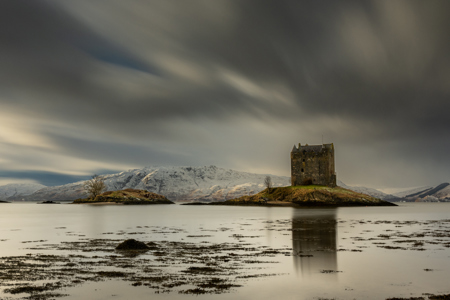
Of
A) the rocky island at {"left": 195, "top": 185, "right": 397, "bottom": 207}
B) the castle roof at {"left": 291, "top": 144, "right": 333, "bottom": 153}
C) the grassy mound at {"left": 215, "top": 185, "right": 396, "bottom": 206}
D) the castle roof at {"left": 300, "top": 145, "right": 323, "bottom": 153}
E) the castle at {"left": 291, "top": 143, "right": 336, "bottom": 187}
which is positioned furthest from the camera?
the castle roof at {"left": 300, "top": 145, "right": 323, "bottom": 153}

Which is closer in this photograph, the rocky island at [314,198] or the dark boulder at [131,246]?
the dark boulder at [131,246]

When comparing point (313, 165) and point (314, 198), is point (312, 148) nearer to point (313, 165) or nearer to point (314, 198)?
point (313, 165)

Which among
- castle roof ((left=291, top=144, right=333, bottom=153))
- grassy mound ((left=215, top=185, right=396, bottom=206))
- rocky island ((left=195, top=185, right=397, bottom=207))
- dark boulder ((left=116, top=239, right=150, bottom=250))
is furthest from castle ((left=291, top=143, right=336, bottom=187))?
dark boulder ((left=116, top=239, right=150, bottom=250))

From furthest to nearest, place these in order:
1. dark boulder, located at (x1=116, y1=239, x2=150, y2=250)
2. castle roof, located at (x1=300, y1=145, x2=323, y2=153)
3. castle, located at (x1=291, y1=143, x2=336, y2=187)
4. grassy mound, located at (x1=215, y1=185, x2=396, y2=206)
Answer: castle roof, located at (x1=300, y1=145, x2=323, y2=153)
castle, located at (x1=291, y1=143, x2=336, y2=187)
grassy mound, located at (x1=215, y1=185, x2=396, y2=206)
dark boulder, located at (x1=116, y1=239, x2=150, y2=250)

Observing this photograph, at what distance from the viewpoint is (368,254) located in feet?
81.1

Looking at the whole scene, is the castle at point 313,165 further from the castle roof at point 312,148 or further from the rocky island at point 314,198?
the rocky island at point 314,198

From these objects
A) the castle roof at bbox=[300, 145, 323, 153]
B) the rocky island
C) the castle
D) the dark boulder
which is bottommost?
the dark boulder

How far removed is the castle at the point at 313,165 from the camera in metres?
159

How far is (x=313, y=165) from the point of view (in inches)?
6334

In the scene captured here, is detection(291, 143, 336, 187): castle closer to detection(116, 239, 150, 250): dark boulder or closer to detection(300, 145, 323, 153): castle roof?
detection(300, 145, 323, 153): castle roof

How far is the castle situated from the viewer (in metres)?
159

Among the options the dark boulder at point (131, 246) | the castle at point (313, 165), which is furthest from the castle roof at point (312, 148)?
the dark boulder at point (131, 246)

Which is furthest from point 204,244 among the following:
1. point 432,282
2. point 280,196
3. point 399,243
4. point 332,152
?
point 332,152

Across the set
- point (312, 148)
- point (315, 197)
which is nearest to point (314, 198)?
point (315, 197)
